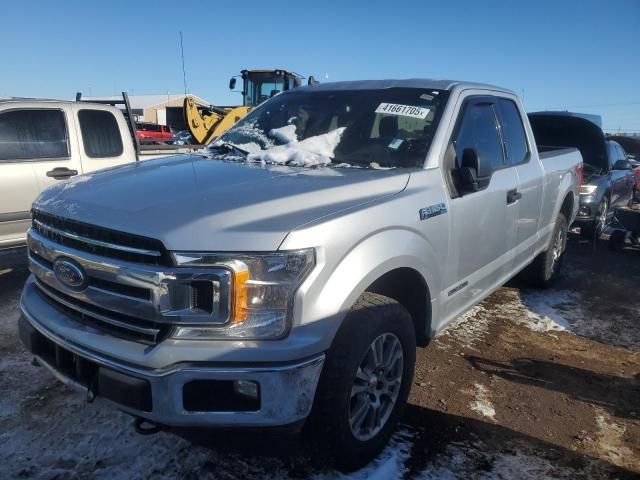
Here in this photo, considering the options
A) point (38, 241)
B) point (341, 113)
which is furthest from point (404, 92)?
point (38, 241)

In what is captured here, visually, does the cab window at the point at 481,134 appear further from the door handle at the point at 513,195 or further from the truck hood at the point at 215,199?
the truck hood at the point at 215,199

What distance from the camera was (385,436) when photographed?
273cm

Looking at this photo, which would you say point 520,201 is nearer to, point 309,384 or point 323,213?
point 323,213

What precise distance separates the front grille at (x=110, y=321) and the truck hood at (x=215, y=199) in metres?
0.37

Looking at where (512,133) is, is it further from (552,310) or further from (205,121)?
(205,121)

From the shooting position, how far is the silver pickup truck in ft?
6.65

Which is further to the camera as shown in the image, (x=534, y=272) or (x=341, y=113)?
(x=534, y=272)

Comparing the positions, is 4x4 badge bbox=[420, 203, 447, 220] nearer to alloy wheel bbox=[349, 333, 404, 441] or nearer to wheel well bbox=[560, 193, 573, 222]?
alloy wheel bbox=[349, 333, 404, 441]

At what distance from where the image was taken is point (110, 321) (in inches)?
87.2

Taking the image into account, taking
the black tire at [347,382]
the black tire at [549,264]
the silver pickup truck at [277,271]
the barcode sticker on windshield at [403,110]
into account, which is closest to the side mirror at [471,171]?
the silver pickup truck at [277,271]

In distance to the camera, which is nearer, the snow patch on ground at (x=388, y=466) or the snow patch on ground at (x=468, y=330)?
the snow patch on ground at (x=388, y=466)

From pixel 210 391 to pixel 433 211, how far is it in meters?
1.55

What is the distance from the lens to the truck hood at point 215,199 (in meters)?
2.03

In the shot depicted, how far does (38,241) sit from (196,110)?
11933 mm
